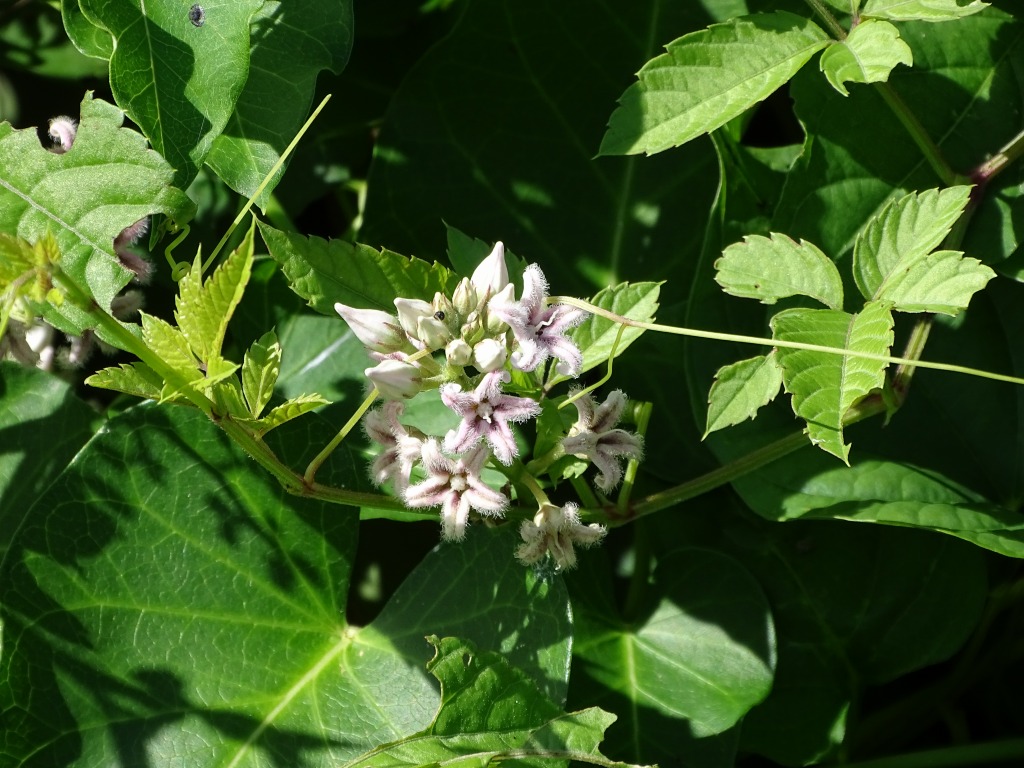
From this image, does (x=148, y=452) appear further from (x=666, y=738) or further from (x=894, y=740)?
(x=894, y=740)

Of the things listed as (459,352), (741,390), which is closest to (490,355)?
(459,352)

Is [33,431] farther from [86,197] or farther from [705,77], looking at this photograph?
[705,77]

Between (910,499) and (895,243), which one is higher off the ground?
(895,243)

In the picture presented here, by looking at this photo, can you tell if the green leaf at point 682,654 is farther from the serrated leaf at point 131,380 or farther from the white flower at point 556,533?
the serrated leaf at point 131,380

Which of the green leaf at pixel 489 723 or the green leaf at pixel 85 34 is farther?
the green leaf at pixel 85 34

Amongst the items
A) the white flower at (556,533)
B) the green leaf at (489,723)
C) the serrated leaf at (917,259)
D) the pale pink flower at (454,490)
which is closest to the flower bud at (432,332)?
the pale pink flower at (454,490)

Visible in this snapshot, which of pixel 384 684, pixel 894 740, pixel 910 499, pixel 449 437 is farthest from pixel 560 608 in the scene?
pixel 894 740
